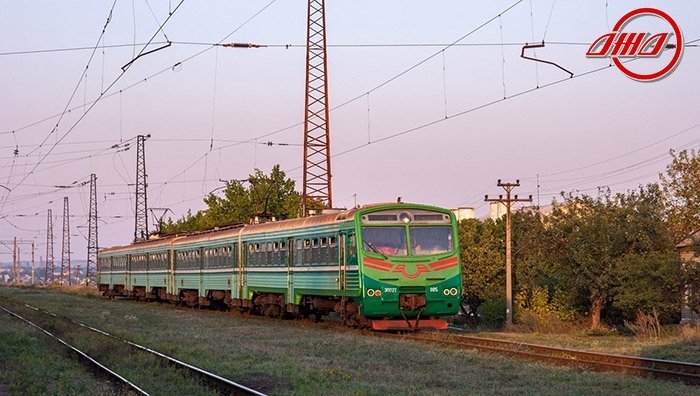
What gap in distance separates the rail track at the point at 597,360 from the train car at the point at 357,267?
2.66 meters

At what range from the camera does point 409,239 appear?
23031 mm

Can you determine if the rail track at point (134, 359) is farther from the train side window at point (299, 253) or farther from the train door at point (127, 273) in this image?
the train door at point (127, 273)

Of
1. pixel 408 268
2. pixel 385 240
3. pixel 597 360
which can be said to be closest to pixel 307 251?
pixel 385 240

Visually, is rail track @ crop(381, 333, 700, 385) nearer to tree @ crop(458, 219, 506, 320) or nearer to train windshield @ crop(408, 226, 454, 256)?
train windshield @ crop(408, 226, 454, 256)

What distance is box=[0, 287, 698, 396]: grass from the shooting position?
42.9 ft

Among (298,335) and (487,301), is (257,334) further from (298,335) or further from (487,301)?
(487,301)

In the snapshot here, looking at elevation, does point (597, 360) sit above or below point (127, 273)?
below

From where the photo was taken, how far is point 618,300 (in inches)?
1476

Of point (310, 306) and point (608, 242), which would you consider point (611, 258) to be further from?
point (310, 306)

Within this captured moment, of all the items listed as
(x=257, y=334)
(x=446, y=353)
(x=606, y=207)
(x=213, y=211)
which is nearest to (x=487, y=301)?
(x=606, y=207)

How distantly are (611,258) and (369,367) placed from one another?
86.4 feet

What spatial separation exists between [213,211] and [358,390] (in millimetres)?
59528

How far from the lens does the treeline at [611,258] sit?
35.8 meters

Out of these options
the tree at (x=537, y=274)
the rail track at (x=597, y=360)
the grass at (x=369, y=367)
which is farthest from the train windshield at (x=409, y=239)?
the tree at (x=537, y=274)
